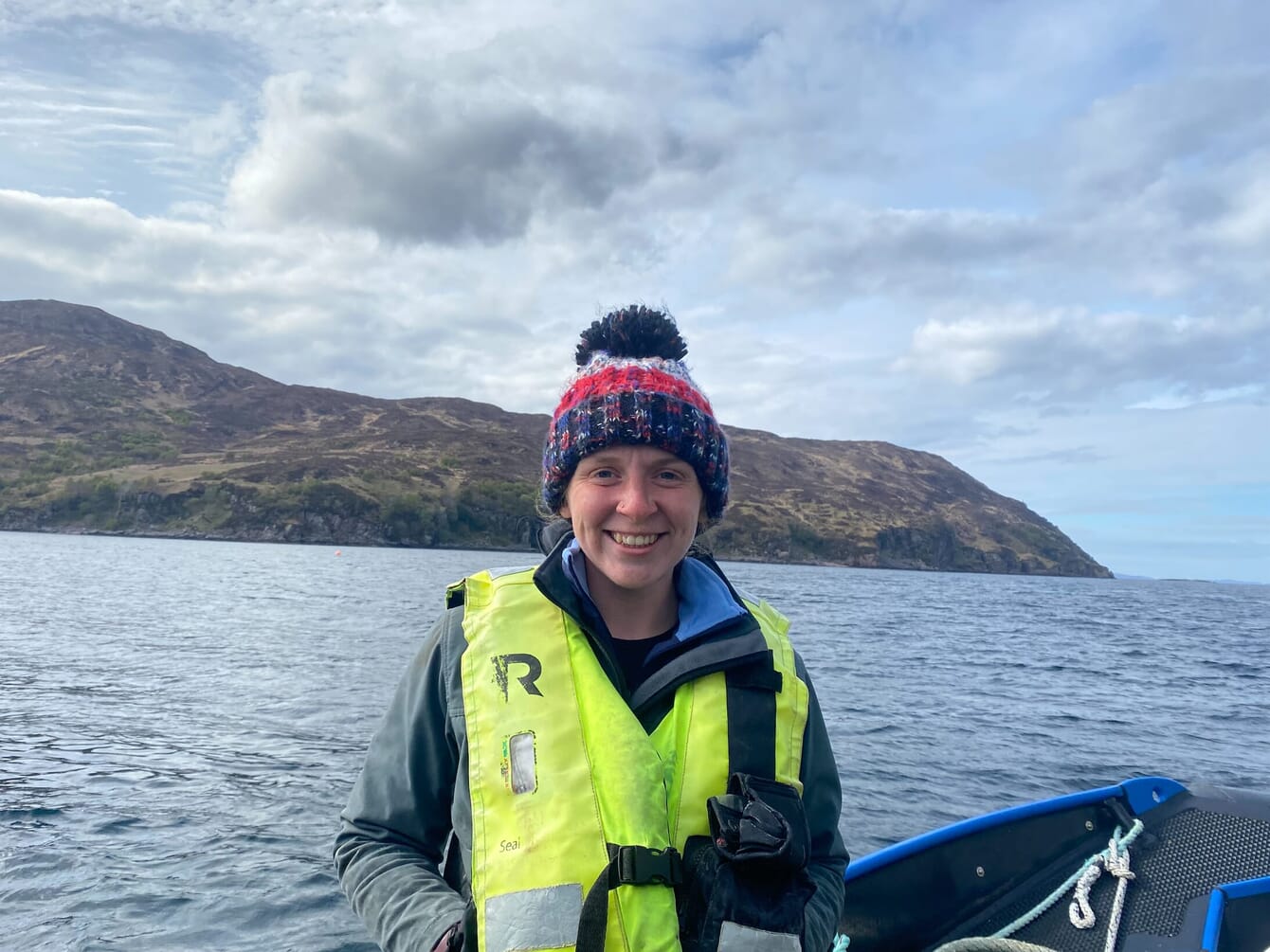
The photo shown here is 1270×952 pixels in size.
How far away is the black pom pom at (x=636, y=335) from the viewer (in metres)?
3.12

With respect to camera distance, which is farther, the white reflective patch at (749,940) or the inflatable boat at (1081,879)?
the inflatable boat at (1081,879)

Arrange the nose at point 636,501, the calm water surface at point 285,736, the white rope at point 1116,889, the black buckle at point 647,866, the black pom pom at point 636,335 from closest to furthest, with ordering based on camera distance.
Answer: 1. the black buckle at point 647,866
2. the nose at point 636,501
3. the black pom pom at point 636,335
4. the white rope at point 1116,889
5. the calm water surface at point 285,736

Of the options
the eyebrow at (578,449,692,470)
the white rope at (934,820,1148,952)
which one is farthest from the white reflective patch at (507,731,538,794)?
the white rope at (934,820,1148,952)

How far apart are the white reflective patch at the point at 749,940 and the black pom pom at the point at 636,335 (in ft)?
5.97

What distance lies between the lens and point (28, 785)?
12.0 m

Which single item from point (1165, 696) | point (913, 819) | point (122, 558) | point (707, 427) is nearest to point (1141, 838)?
point (707, 427)

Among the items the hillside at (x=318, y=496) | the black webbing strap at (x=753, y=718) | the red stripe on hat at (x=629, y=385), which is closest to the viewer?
the black webbing strap at (x=753, y=718)

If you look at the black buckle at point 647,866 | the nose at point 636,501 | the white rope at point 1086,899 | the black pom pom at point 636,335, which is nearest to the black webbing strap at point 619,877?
the black buckle at point 647,866

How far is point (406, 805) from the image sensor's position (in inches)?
103

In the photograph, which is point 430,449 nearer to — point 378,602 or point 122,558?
point 122,558

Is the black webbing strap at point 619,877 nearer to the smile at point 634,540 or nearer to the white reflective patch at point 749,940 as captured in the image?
the white reflective patch at point 749,940

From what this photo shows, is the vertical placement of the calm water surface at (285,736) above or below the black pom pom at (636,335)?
below

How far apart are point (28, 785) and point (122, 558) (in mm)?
70390

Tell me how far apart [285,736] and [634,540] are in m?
14.8
